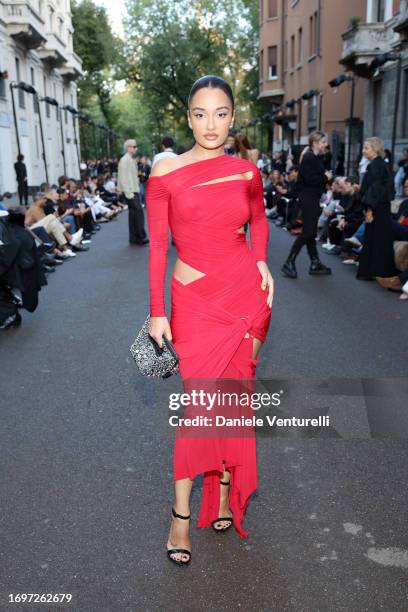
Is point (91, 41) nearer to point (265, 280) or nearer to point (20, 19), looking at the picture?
point (20, 19)

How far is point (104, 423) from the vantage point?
15.3ft

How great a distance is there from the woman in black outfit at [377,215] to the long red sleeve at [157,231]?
7.20 m

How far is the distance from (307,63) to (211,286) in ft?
116

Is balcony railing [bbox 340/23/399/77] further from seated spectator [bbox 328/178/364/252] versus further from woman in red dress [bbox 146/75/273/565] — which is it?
woman in red dress [bbox 146/75/273/565]

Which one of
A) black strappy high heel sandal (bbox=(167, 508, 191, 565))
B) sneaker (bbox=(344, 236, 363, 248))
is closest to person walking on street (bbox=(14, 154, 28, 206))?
sneaker (bbox=(344, 236, 363, 248))

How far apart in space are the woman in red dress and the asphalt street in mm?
251

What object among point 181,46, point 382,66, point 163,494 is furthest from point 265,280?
point 181,46

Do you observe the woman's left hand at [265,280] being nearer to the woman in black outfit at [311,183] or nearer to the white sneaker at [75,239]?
the woman in black outfit at [311,183]

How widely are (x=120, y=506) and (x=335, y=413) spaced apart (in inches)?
77.5

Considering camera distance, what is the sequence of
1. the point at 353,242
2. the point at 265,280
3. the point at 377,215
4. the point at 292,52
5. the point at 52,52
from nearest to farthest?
the point at 265,280
the point at 377,215
the point at 353,242
the point at 292,52
the point at 52,52

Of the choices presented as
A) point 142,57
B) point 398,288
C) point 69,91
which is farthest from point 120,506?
point 142,57

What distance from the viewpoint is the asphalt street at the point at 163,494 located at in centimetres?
283

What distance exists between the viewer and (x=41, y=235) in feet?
39.5

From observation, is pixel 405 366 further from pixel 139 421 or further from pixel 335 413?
pixel 139 421
